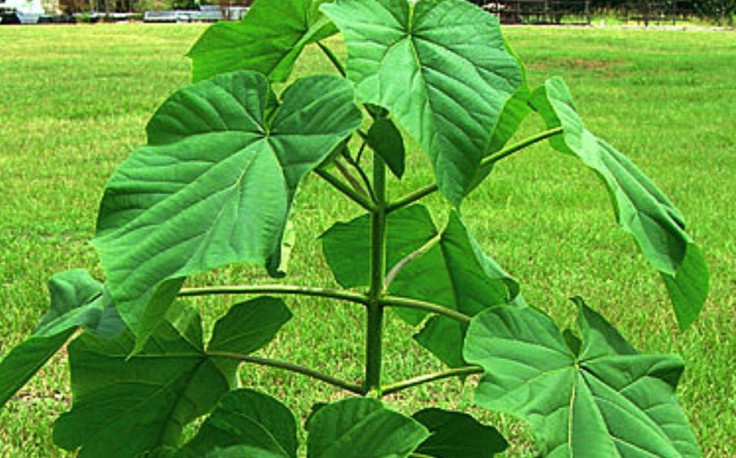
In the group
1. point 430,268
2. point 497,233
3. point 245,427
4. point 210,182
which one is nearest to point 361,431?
point 245,427

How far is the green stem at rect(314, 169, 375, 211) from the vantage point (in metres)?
0.85

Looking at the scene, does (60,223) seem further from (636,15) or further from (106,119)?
(636,15)

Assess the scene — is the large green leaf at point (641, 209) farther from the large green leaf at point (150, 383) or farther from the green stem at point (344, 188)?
the large green leaf at point (150, 383)

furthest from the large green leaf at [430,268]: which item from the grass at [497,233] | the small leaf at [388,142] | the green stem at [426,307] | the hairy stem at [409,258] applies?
the grass at [497,233]

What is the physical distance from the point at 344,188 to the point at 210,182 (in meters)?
0.16

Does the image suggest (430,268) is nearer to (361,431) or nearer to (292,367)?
(292,367)

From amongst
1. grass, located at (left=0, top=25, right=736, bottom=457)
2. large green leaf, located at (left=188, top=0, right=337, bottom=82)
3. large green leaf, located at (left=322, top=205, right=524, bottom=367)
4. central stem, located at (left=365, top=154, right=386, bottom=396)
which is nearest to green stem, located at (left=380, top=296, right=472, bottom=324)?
central stem, located at (left=365, top=154, right=386, bottom=396)

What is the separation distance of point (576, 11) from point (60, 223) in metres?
30.3

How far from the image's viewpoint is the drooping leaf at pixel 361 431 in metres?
0.76

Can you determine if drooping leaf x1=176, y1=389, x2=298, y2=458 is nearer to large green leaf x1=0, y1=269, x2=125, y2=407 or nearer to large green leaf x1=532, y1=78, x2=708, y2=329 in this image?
large green leaf x1=0, y1=269, x2=125, y2=407

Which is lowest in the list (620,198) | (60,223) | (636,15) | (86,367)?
(636,15)

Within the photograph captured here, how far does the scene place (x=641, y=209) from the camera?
83cm

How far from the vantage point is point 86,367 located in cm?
100

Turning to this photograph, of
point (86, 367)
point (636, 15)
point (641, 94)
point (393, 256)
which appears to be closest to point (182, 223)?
point (86, 367)
